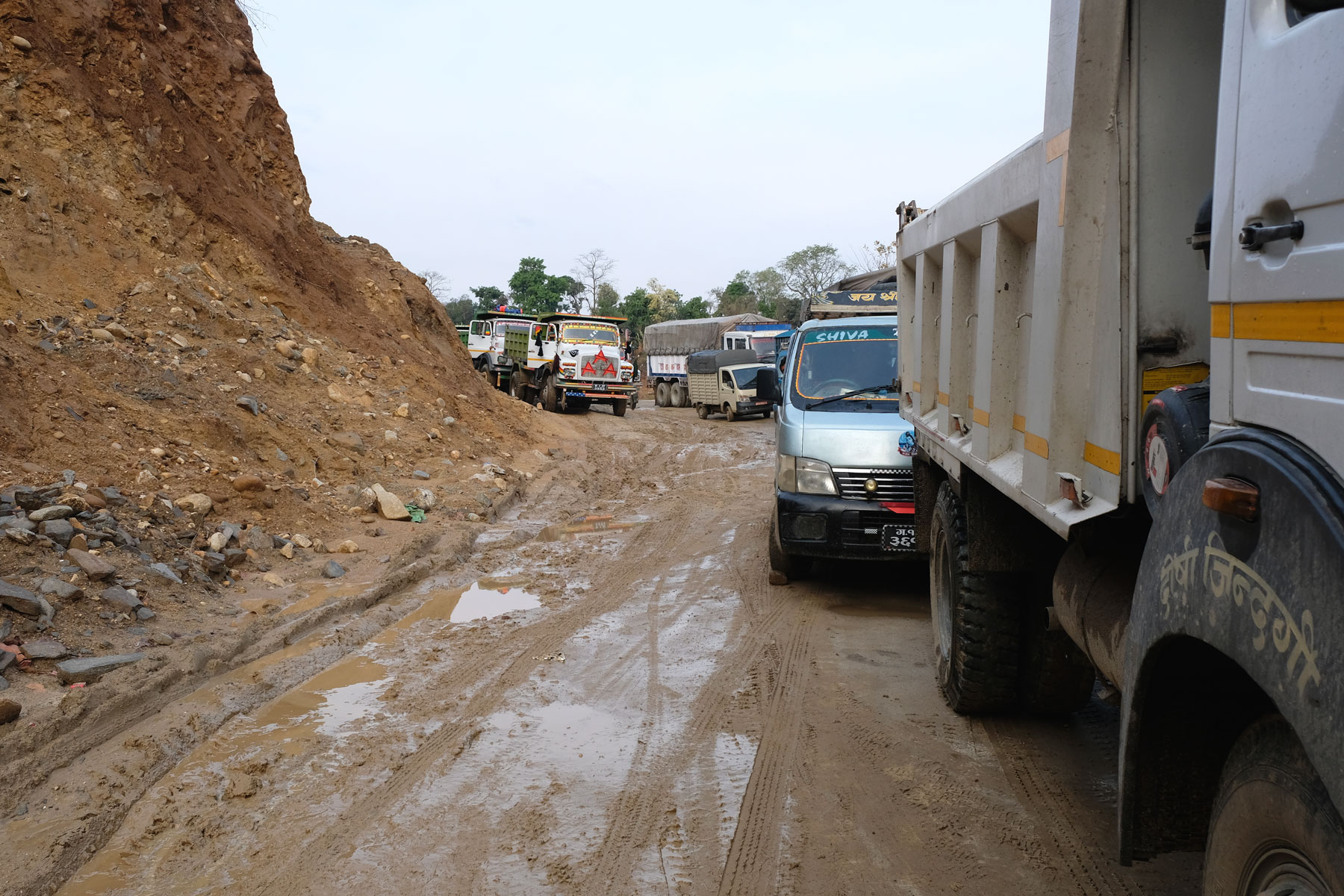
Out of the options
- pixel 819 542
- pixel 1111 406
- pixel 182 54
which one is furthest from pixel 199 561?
pixel 182 54

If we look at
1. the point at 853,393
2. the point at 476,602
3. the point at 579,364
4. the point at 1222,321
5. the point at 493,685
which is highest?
the point at 1222,321

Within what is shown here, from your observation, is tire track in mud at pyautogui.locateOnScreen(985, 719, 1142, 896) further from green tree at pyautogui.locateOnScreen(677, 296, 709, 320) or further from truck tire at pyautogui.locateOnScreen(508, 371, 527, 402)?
green tree at pyautogui.locateOnScreen(677, 296, 709, 320)

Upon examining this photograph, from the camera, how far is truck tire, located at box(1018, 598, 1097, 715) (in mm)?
4773

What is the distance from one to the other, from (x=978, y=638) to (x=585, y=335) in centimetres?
2396

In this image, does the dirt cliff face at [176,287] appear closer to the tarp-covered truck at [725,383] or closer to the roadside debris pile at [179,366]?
the roadside debris pile at [179,366]

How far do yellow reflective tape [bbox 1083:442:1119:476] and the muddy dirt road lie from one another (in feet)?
4.98

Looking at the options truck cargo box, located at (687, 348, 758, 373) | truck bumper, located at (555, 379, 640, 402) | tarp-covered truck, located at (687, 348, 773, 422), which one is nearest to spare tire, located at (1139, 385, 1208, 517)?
tarp-covered truck, located at (687, 348, 773, 422)

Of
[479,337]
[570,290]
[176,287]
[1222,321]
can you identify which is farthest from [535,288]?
[1222,321]

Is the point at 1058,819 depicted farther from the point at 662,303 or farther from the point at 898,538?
the point at 662,303

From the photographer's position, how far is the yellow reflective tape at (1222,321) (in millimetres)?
2047

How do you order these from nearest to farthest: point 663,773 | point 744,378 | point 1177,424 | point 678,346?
point 1177,424 → point 663,773 → point 744,378 → point 678,346

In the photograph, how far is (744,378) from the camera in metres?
28.7

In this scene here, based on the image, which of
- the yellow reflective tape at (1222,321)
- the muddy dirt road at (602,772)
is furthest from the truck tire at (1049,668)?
the yellow reflective tape at (1222,321)

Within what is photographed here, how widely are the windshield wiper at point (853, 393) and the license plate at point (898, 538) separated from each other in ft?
4.13
